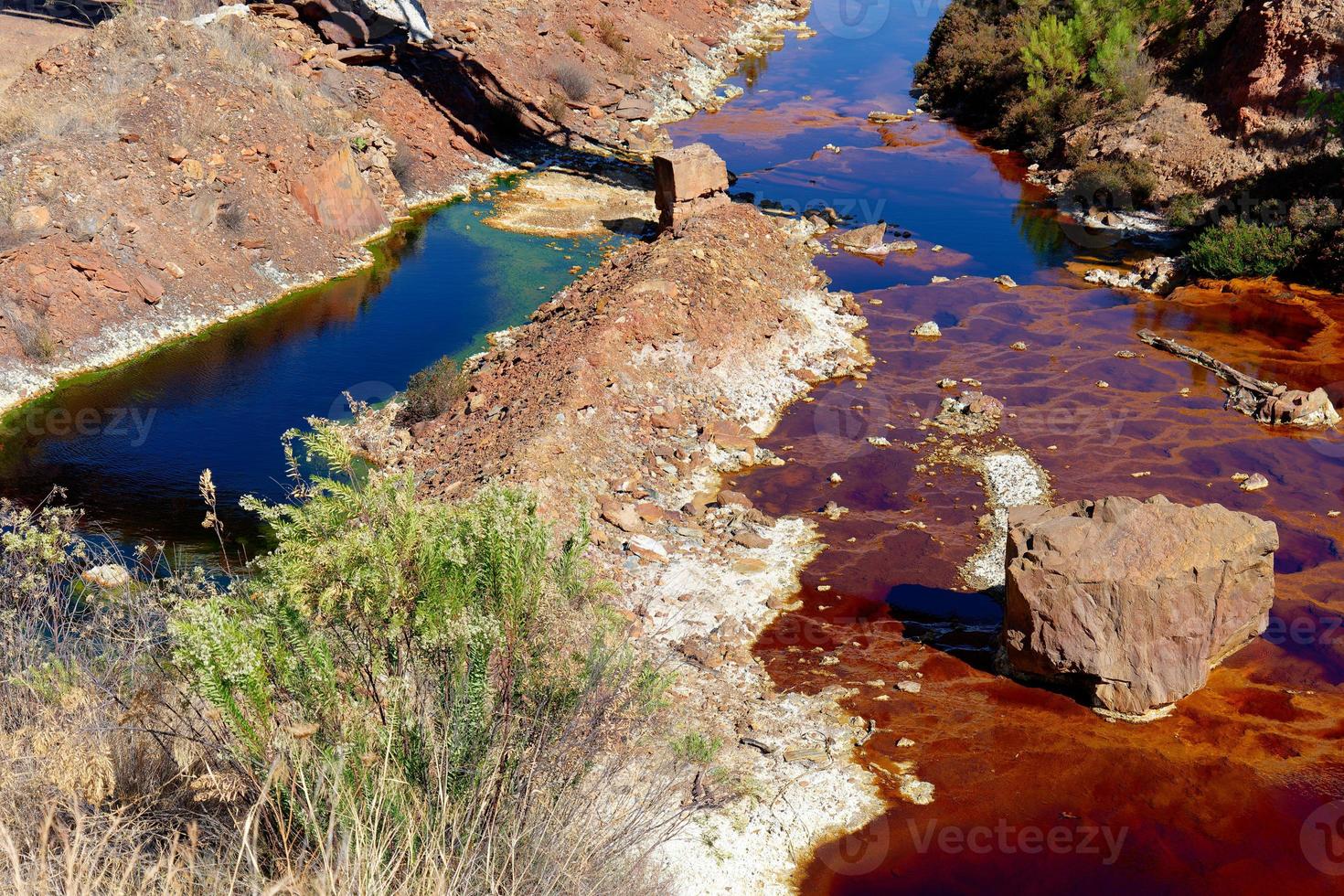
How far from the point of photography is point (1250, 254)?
55.5 ft

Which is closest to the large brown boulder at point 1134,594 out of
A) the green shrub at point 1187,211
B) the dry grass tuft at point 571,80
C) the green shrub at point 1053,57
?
the green shrub at point 1187,211

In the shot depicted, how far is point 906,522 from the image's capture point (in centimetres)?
1043

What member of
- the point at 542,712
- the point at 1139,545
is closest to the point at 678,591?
the point at 1139,545

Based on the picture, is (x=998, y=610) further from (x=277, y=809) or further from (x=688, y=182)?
(x=688, y=182)

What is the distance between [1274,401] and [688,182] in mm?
9538

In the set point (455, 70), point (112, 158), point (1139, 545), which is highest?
point (455, 70)

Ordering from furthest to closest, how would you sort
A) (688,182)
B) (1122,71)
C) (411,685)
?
(1122,71), (688,182), (411,685)

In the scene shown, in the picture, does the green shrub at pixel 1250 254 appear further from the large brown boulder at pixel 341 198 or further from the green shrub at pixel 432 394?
the large brown boulder at pixel 341 198

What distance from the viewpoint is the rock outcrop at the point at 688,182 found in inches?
684

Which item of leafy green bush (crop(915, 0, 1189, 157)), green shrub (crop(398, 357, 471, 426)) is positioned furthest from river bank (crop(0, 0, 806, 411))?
leafy green bush (crop(915, 0, 1189, 157))

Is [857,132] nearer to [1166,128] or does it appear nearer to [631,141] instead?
[631,141]

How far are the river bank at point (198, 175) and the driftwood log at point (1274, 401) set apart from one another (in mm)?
13393

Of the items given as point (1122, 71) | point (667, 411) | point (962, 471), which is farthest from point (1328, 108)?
point (667, 411)

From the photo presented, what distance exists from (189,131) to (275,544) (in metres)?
9.93
